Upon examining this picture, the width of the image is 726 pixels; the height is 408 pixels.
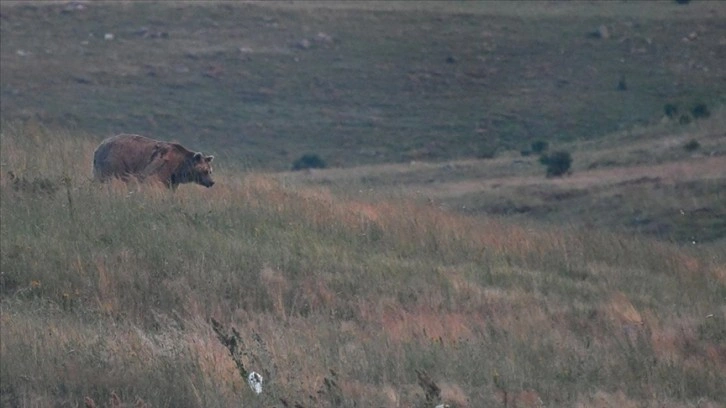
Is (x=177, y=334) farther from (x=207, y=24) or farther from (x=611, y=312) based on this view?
(x=207, y=24)

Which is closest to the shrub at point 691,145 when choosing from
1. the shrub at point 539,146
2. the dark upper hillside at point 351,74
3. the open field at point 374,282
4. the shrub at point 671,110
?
the open field at point 374,282

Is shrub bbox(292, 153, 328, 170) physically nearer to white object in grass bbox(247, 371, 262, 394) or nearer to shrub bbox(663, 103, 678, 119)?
shrub bbox(663, 103, 678, 119)

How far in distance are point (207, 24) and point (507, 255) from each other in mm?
31412

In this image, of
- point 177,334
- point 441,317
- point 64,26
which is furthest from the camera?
point 64,26

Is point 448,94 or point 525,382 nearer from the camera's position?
point 525,382

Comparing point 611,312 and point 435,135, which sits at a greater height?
point 611,312

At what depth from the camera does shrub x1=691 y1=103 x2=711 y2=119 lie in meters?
30.1

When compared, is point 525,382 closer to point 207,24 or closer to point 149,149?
point 149,149

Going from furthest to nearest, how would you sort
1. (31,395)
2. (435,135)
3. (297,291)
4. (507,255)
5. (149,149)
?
(435,135)
(149,149)
(507,255)
(297,291)
(31,395)

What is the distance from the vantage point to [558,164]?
84.3ft

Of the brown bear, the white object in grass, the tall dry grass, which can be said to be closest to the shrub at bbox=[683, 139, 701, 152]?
the tall dry grass

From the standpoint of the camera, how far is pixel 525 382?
778 cm

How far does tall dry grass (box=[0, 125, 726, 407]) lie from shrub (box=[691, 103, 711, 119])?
56.5 feet

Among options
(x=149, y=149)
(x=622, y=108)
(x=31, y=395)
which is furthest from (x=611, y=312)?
(x=622, y=108)
